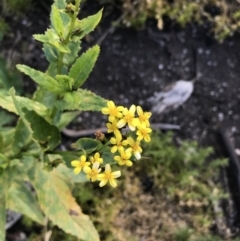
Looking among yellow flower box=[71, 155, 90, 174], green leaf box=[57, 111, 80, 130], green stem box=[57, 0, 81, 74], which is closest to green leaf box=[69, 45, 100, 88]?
green stem box=[57, 0, 81, 74]

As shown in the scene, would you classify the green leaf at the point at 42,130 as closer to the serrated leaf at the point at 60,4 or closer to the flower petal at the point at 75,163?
the flower petal at the point at 75,163

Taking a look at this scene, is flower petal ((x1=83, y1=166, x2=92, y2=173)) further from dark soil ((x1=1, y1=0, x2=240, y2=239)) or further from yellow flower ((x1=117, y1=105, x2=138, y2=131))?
dark soil ((x1=1, y1=0, x2=240, y2=239))

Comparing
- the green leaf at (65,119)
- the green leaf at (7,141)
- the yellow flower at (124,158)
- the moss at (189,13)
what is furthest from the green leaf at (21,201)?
the moss at (189,13)

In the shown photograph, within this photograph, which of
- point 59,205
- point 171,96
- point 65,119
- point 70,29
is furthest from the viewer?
point 171,96

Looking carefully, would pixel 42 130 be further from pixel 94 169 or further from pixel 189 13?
pixel 189 13

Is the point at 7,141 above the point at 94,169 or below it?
below

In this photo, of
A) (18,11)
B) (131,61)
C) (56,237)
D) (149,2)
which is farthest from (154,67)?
(56,237)

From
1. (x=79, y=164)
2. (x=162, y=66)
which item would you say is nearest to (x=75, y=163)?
(x=79, y=164)
